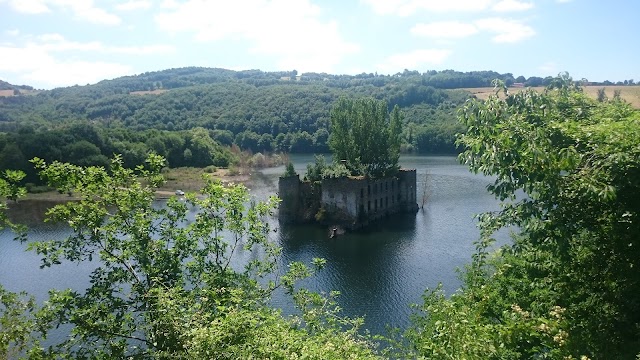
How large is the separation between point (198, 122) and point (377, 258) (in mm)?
102325

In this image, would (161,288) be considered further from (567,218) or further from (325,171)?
(325,171)

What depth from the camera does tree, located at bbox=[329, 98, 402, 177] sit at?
51688 millimetres

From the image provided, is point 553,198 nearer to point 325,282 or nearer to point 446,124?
point 325,282

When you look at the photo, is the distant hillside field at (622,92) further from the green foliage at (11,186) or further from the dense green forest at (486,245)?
the green foliage at (11,186)

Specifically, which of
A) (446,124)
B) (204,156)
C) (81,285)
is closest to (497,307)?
(81,285)

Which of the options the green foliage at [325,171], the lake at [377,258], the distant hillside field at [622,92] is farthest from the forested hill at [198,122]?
the green foliage at [325,171]

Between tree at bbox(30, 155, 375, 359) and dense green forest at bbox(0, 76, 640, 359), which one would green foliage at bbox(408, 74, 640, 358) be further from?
tree at bbox(30, 155, 375, 359)

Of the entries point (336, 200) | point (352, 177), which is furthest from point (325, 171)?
point (336, 200)

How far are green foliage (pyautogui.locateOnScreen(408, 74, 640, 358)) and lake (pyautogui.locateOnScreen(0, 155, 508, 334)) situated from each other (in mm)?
12499

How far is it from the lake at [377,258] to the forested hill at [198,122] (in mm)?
21302

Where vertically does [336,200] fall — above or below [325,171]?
below

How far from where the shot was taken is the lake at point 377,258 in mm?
30031

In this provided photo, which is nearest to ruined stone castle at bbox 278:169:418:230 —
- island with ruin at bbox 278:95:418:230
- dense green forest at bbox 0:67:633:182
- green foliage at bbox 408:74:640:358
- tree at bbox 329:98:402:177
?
island with ruin at bbox 278:95:418:230

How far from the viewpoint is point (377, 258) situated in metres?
39.0
